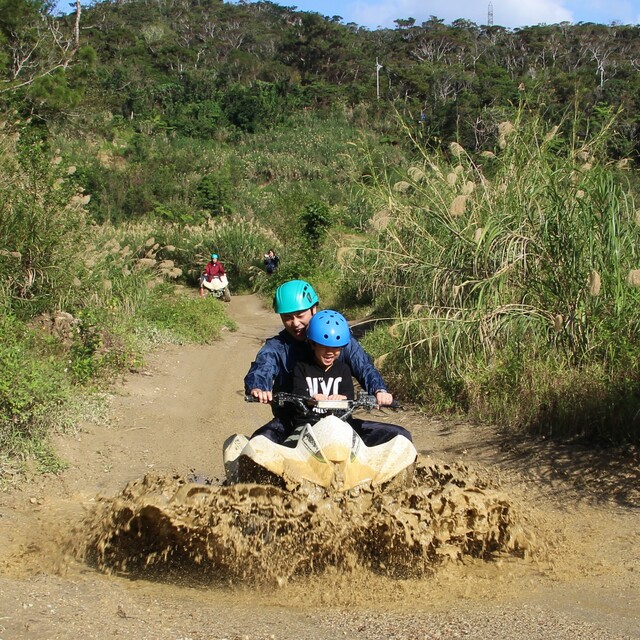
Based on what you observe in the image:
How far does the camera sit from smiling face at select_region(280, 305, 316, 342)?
593 cm

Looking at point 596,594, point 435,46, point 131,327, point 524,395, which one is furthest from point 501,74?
point 596,594

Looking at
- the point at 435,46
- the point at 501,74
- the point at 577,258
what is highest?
the point at 435,46

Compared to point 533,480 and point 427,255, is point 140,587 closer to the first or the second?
point 533,480

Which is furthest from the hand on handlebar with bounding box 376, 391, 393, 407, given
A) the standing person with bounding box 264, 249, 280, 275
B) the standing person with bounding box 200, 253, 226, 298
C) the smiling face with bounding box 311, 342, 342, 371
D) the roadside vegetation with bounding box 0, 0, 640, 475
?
the standing person with bounding box 264, 249, 280, 275

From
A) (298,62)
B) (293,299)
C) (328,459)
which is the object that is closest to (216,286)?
(293,299)

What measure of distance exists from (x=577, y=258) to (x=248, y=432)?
4.30 meters

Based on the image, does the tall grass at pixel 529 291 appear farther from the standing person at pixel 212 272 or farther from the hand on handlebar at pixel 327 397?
the standing person at pixel 212 272

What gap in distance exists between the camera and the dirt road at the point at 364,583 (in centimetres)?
400

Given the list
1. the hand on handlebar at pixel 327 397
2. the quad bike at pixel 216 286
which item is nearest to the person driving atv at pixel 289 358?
the hand on handlebar at pixel 327 397

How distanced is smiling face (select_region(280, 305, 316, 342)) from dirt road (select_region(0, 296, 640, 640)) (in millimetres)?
1856

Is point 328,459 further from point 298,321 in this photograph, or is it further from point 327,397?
point 298,321

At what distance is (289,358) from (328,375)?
370 mm

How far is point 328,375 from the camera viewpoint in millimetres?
5863

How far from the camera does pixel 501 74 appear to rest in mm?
59031
